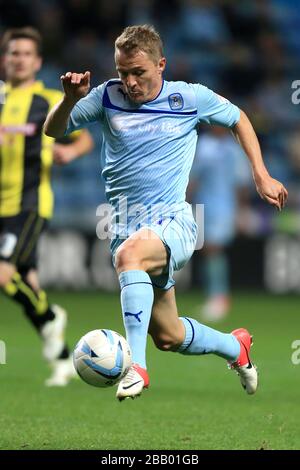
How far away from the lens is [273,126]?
15.4m

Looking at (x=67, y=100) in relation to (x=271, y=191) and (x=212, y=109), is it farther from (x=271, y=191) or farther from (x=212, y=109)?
(x=271, y=191)

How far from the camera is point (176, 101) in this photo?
216 inches

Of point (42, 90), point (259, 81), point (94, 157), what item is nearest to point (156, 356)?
point (42, 90)

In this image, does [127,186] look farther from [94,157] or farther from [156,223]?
[94,157]

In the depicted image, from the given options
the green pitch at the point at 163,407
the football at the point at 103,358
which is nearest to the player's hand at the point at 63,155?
the green pitch at the point at 163,407

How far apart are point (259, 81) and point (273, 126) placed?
857 mm

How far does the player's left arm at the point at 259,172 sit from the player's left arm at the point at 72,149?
1.72m

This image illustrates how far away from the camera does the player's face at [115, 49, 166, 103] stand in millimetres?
5168

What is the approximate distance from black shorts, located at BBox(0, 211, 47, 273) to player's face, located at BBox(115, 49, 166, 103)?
2.20 m

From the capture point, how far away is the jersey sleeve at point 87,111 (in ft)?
17.5

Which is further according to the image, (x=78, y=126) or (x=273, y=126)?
(x=273, y=126)

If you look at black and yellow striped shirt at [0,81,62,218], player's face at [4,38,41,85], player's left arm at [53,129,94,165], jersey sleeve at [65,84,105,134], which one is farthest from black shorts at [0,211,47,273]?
jersey sleeve at [65,84,105,134]

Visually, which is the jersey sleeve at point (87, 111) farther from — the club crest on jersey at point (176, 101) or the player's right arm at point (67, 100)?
the club crest on jersey at point (176, 101)

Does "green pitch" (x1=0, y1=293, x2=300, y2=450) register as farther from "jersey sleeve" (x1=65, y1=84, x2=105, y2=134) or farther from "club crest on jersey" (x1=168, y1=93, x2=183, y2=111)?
"club crest on jersey" (x1=168, y1=93, x2=183, y2=111)
